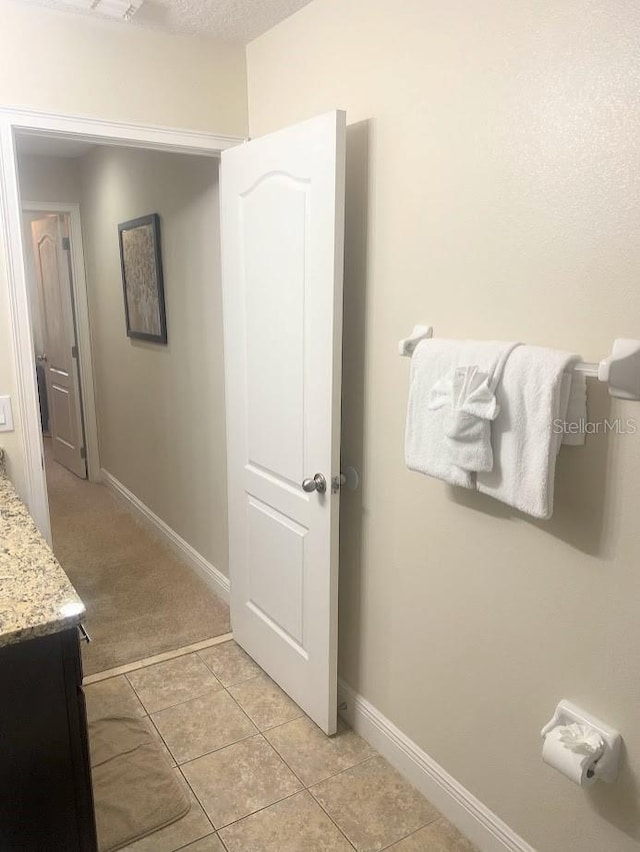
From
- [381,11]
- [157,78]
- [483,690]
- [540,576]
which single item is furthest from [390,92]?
[483,690]

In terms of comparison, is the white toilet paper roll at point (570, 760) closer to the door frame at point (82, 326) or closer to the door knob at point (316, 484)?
the door knob at point (316, 484)

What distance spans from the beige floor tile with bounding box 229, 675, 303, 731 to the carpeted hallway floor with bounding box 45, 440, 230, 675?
1.38ft

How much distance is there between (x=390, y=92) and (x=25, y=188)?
11.7ft

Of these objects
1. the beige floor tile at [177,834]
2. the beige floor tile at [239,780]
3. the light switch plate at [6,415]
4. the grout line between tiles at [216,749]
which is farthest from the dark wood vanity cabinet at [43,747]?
the light switch plate at [6,415]

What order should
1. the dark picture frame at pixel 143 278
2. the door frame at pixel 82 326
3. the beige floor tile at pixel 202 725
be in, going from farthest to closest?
the door frame at pixel 82 326 < the dark picture frame at pixel 143 278 < the beige floor tile at pixel 202 725

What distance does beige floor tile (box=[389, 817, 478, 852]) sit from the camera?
5.80 ft

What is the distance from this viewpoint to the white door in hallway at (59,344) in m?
4.82

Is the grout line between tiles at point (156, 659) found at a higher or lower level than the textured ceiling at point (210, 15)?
lower

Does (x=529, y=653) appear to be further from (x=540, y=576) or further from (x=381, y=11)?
(x=381, y=11)

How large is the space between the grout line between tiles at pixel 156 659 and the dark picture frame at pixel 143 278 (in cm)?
168

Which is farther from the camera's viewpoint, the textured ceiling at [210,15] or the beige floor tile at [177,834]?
the textured ceiling at [210,15]

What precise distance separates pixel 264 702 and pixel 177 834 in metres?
0.62

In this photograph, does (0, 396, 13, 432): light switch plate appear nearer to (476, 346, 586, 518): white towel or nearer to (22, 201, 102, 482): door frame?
(476, 346, 586, 518): white towel

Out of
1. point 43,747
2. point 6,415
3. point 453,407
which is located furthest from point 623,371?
point 6,415
